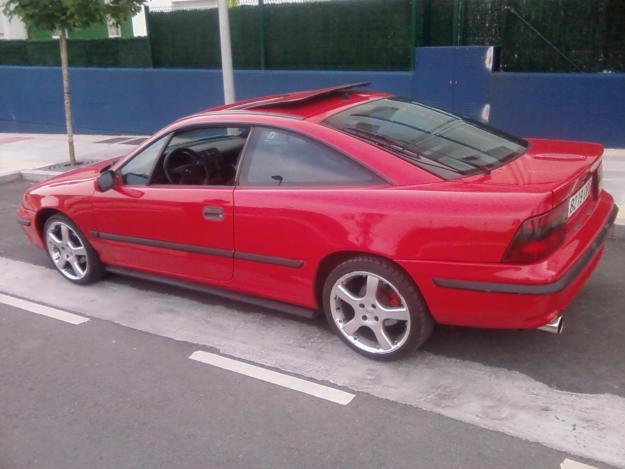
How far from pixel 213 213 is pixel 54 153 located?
8.93 metres

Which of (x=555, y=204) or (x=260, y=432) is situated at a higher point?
(x=555, y=204)

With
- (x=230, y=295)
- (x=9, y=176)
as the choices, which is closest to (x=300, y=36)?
(x=9, y=176)

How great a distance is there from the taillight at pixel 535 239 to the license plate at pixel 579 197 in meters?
0.19

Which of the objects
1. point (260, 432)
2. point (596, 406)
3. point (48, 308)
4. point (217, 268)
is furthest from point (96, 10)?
point (596, 406)

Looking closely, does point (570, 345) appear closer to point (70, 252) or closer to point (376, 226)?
point (376, 226)

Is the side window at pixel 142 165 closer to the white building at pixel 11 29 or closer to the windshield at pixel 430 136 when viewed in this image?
the windshield at pixel 430 136

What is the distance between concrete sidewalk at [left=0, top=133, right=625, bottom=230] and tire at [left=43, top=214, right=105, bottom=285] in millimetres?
5075

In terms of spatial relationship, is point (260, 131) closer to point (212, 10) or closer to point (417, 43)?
point (417, 43)

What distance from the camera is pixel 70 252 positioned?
18.0 feet

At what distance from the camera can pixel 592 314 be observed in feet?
14.6

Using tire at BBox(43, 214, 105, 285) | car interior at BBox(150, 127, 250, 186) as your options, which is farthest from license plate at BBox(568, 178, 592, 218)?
tire at BBox(43, 214, 105, 285)

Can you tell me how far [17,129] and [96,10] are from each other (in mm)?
6728

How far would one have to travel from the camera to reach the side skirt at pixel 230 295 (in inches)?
169

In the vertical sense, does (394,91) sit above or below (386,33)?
below
